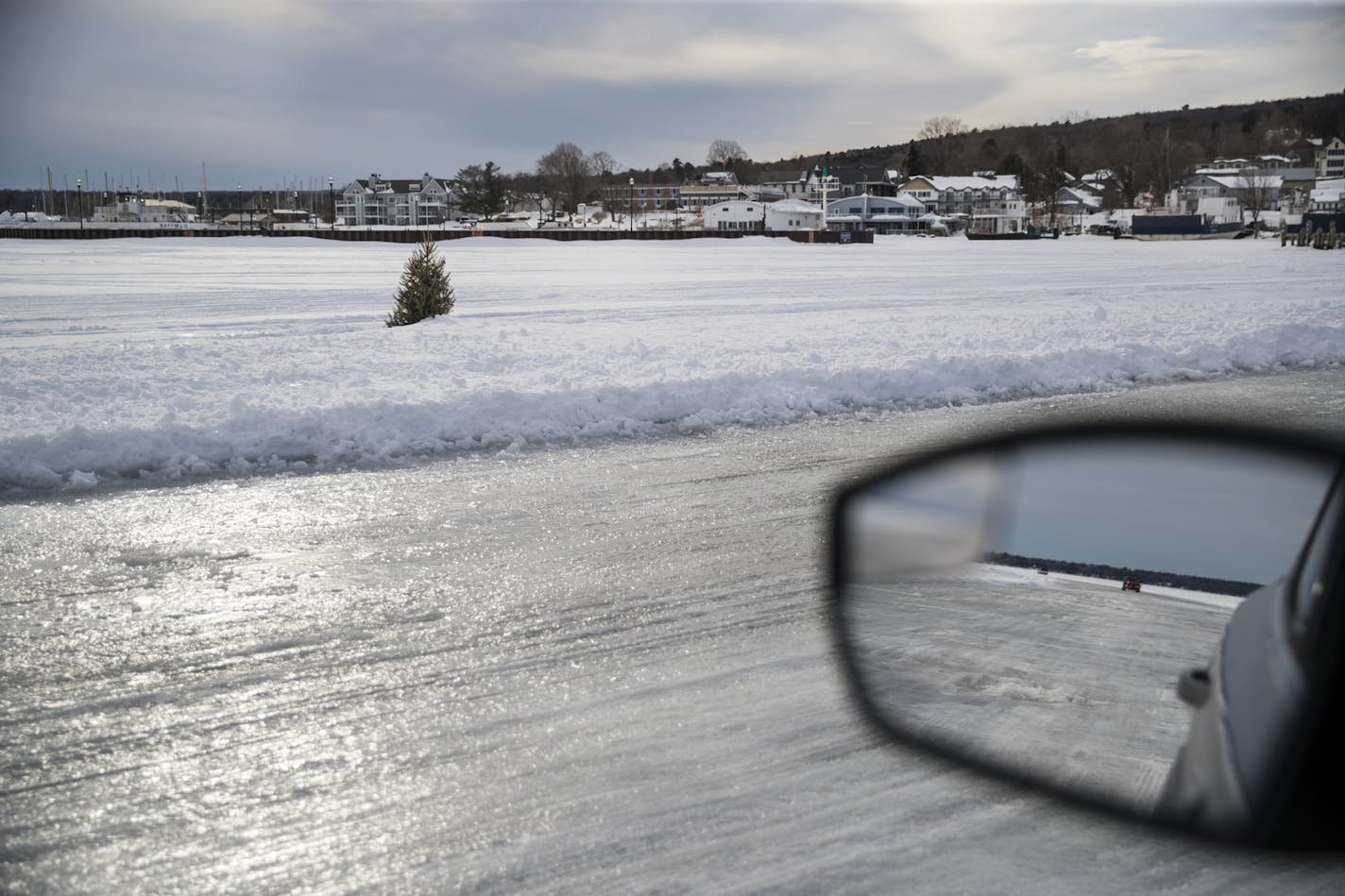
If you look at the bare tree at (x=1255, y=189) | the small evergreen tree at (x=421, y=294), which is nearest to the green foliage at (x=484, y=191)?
the bare tree at (x=1255, y=189)

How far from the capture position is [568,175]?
16225 cm

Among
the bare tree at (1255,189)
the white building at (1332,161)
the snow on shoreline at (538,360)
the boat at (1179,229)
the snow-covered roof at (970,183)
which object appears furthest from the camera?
the white building at (1332,161)

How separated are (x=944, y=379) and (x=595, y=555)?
236 inches

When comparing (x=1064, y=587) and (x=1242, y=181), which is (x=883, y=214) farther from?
(x=1064, y=587)

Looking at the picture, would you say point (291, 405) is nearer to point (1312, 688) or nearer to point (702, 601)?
point (702, 601)

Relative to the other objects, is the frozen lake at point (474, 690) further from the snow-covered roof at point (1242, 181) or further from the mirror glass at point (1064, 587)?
the snow-covered roof at point (1242, 181)

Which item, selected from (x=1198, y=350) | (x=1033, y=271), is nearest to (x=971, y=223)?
(x=1033, y=271)

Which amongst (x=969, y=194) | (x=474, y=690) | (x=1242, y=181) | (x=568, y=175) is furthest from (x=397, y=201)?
(x=474, y=690)

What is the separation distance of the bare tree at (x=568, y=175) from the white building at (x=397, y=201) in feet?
50.1

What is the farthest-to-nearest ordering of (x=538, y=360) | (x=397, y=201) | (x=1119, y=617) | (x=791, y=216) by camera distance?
(x=397, y=201), (x=791, y=216), (x=538, y=360), (x=1119, y=617)

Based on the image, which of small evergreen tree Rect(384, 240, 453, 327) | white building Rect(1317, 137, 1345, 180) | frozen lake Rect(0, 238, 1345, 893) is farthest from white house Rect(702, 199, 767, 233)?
frozen lake Rect(0, 238, 1345, 893)

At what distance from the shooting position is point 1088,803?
5.67 feet

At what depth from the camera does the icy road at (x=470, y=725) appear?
6.95 ft

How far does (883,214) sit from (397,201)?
77.6 m
